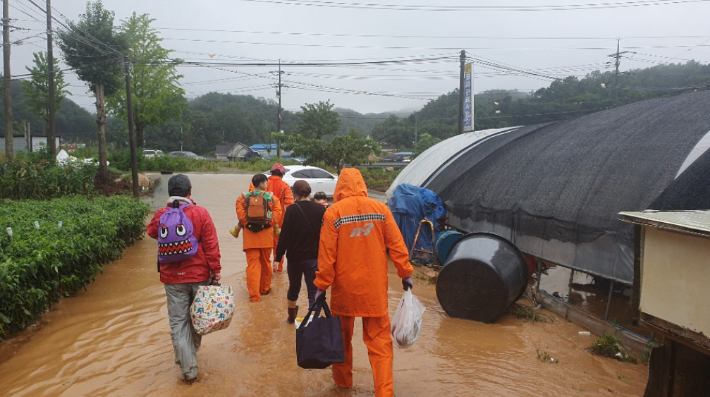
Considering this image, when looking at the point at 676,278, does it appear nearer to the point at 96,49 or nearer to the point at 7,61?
the point at 96,49

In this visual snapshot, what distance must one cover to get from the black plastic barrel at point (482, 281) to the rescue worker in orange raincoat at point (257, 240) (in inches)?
90.3

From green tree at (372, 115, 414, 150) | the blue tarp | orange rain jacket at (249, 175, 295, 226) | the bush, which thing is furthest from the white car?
green tree at (372, 115, 414, 150)

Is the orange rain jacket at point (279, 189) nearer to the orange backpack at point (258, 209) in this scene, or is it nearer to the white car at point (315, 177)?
the orange backpack at point (258, 209)

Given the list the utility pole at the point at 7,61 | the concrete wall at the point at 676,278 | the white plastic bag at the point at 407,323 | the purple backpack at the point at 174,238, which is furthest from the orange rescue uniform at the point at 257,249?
the utility pole at the point at 7,61

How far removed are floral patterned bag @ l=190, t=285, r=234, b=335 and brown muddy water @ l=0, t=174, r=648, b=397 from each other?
544 mm

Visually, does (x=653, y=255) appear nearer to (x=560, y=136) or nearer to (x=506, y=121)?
(x=560, y=136)

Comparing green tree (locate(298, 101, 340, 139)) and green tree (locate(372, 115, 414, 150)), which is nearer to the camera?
green tree (locate(298, 101, 340, 139))

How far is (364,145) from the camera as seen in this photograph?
2730 cm

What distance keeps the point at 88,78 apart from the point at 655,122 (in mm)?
18581

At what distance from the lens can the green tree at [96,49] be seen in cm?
1812

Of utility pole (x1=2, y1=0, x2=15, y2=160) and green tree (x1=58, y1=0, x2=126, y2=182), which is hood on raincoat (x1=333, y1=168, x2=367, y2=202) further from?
utility pole (x1=2, y1=0, x2=15, y2=160)

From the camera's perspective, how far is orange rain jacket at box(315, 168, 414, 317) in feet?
12.5

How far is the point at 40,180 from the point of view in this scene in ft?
50.6

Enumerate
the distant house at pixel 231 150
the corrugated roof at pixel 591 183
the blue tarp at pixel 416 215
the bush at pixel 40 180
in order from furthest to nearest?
the distant house at pixel 231 150 → the bush at pixel 40 180 → the blue tarp at pixel 416 215 → the corrugated roof at pixel 591 183
